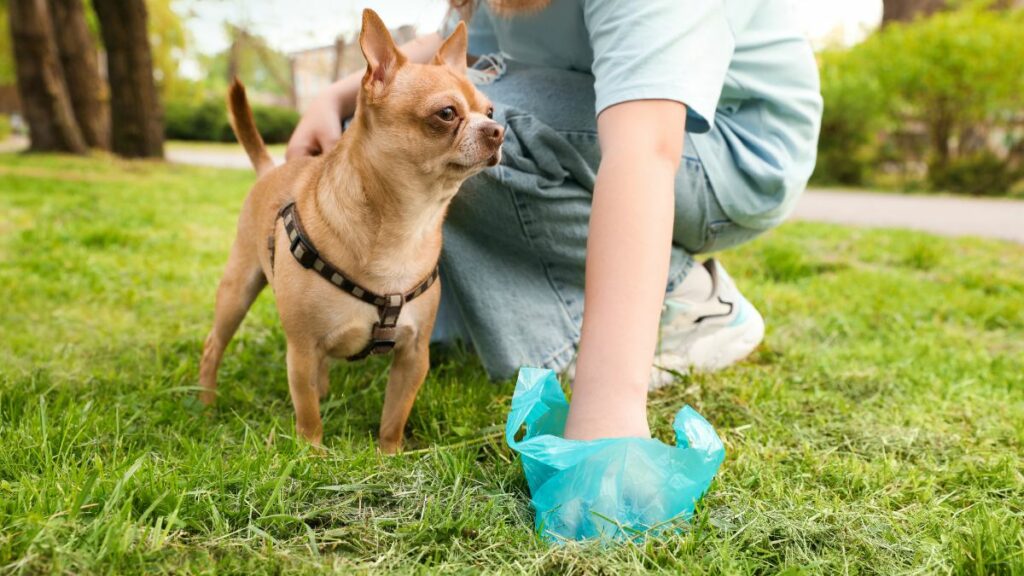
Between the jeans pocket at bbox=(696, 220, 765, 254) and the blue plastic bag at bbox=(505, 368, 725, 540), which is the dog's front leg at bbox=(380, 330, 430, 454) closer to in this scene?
the blue plastic bag at bbox=(505, 368, 725, 540)

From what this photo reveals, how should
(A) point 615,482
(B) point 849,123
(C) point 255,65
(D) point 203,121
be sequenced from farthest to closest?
(C) point 255,65 < (D) point 203,121 < (B) point 849,123 < (A) point 615,482

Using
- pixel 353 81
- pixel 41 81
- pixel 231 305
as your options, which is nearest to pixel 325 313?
pixel 231 305

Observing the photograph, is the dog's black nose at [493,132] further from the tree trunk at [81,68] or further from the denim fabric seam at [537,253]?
the tree trunk at [81,68]

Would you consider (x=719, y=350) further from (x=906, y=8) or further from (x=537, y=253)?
(x=906, y=8)

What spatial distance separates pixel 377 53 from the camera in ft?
5.88

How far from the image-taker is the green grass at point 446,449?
1.26 metres

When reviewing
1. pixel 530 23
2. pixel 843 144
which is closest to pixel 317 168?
pixel 530 23

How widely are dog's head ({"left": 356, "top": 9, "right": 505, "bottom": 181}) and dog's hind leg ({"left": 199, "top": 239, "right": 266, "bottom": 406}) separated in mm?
677

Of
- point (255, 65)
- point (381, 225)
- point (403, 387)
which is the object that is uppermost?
point (381, 225)

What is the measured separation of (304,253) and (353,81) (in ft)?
2.84

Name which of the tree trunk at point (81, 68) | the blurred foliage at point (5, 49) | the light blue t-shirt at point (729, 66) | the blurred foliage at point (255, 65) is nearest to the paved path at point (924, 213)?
the light blue t-shirt at point (729, 66)

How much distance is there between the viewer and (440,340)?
2.58 meters

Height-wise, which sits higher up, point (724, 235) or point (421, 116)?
point (421, 116)

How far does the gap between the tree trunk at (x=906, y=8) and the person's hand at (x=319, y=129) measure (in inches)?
635
